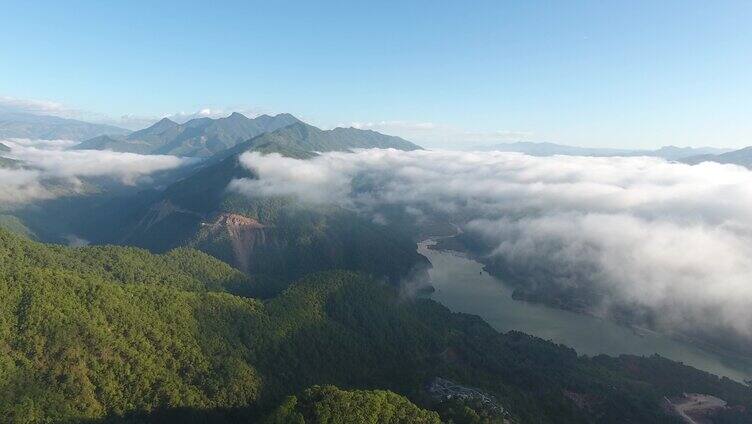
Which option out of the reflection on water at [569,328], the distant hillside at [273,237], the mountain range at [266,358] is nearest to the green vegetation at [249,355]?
the mountain range at [266,358]

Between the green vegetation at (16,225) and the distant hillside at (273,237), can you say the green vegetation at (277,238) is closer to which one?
the distant hillside at (273,237)

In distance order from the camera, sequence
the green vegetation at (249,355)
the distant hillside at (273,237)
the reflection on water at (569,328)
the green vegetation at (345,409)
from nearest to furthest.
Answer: the green vegetation at (345,409)
the green vegetation at (249,355)
the reflection on water at (569,328)
the distant hillside at (273,237)

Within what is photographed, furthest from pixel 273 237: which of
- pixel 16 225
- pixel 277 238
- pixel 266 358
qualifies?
pixel 266 358

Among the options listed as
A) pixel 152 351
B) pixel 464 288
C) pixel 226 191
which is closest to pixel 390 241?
pixel 464 288

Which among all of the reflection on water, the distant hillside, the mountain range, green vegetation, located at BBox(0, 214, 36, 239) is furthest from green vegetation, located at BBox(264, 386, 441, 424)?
green vegetation, located at BBox(0, 214, 36, 239)

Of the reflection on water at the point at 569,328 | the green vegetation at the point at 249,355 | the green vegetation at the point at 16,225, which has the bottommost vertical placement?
the reflection on water at the point at 569,328

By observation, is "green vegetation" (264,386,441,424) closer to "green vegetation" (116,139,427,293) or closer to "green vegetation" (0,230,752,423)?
"green vegetation" (0,230,752,423)

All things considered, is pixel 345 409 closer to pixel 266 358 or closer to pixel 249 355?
pixel 249 355
